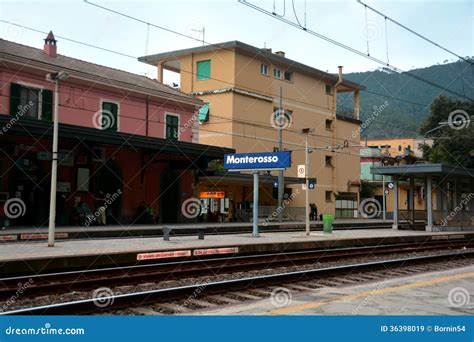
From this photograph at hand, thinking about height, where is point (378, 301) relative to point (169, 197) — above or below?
below

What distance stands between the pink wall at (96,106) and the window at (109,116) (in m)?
0.26

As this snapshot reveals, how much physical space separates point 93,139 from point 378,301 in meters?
18.2

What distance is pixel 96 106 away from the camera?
92.2ft

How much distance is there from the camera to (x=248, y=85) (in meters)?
41.5

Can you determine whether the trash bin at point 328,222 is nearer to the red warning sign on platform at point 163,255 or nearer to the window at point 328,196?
the red warning sign on platform at point 163,255

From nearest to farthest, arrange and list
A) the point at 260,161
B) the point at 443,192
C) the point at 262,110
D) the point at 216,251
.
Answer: the point at 216,251 < the point at 260,161 < the point at 443,192 < the point at 262,110

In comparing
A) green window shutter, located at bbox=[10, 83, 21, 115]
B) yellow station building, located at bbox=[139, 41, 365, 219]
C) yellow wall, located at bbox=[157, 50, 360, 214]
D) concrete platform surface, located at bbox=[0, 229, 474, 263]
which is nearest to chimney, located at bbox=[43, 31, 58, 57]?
green window shutter, located at bbox=[10, 83, 21, 115]

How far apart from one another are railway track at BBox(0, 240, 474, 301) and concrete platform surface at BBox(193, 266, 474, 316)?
328cm

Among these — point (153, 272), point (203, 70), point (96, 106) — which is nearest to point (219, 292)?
point (153, 272)

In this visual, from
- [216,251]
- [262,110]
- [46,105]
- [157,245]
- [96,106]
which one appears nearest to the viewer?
[216,251]

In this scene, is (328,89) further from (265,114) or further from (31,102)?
(31,102)

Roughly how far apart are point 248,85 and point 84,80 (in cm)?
1682

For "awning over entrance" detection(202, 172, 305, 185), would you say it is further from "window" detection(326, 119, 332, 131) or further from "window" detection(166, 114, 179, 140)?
"window" detection(326, 119, 332, 131)
